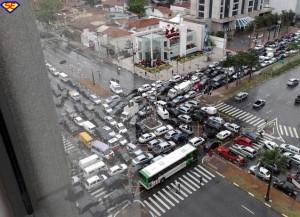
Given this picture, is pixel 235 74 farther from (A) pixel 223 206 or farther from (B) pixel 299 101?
(A) pixel 223 206

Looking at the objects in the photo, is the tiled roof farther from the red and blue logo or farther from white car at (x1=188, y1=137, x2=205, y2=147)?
the red and blue logo

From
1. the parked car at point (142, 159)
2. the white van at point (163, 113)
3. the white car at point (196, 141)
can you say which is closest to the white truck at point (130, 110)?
the white van at point (163, 113)

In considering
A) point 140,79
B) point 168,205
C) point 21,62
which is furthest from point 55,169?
point 140,79

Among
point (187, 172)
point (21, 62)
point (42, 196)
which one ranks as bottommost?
point (187, 172)

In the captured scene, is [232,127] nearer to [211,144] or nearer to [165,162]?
[211,144]

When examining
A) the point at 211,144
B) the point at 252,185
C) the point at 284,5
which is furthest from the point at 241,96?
the point at 284,5

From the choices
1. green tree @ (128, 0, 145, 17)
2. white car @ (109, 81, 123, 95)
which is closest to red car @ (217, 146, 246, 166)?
white car @ (109, 81, 123, 95)
